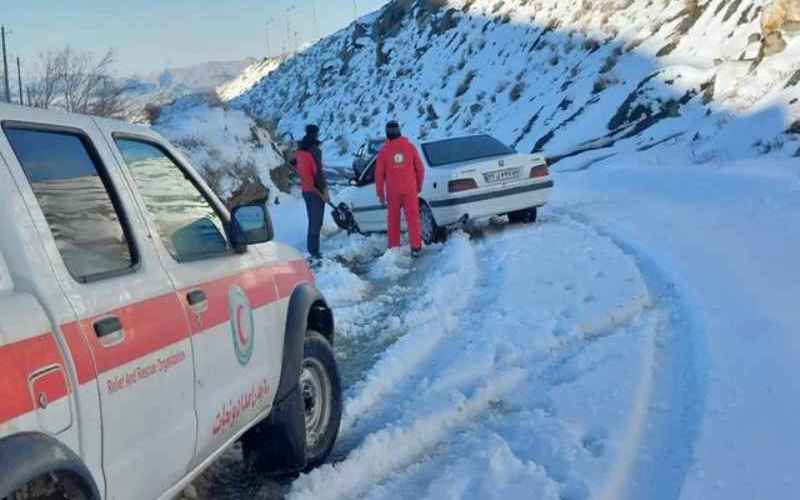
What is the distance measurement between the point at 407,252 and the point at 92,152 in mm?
8640

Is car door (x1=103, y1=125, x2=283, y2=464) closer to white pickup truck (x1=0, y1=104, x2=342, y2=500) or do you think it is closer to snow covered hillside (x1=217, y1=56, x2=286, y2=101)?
white pickup truck (x1=0, y1=104, x2=342, y2=500)

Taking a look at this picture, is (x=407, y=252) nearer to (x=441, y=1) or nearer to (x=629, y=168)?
(x=629, y=168)

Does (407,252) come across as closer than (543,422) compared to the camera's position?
No

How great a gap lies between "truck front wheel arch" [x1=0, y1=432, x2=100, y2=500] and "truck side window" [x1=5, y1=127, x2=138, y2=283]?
0.58 metres

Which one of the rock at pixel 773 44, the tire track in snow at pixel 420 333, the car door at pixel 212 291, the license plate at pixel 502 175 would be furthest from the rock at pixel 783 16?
the car door at pixel 212 291

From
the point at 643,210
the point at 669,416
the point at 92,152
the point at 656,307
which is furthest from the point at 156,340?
the point at 643,210

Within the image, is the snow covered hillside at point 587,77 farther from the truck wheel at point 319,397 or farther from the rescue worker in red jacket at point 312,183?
the truck wheel at point 319,397

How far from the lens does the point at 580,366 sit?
18.6 ft

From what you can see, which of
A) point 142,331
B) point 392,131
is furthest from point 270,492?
point 392,131

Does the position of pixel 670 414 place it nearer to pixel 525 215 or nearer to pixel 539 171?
pixel 539 171

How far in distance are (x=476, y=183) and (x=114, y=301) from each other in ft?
30.3

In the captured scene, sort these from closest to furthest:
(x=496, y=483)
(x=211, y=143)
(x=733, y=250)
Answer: (x=496, y=483), (x=733, y=250), (x=211, y=143)

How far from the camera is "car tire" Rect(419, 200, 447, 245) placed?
12086 mm

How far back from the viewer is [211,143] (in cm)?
1855
